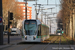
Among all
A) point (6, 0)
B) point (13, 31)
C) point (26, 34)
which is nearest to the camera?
point (26, 34)

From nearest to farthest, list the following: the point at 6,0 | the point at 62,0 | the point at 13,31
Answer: the point at 62,0 → the point at 6,0 → the point at 13,31

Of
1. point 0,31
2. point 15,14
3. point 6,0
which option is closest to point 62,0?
point 6,0

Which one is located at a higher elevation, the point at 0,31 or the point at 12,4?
the point at 12,4

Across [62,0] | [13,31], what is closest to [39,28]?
[62,0]

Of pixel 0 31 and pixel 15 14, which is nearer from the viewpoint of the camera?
pixel 0 31

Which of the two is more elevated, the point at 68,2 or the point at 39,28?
the point at 68,2

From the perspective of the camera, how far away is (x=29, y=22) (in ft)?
104

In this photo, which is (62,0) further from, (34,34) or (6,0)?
(34,34)

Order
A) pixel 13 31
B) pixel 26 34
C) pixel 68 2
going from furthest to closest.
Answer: pixel 13 31 → pixel 68 2 → pixel 26 34

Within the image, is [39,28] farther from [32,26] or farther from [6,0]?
[6,0]

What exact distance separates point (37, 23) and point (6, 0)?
47.7m

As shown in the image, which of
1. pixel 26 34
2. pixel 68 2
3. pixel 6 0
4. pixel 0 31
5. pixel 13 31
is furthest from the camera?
pixel 13 31

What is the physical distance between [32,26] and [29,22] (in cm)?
67

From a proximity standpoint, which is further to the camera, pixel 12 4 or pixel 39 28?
pixel 12 4
